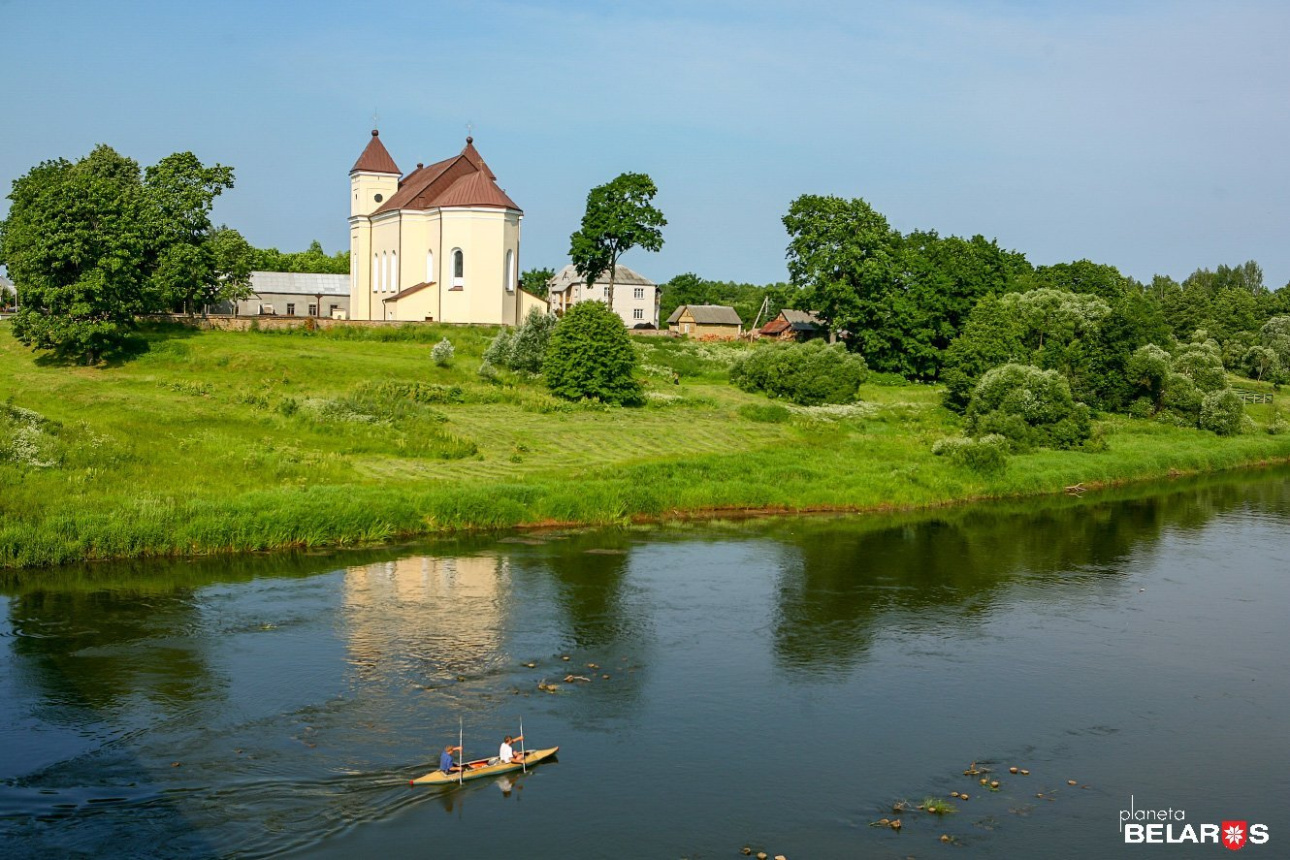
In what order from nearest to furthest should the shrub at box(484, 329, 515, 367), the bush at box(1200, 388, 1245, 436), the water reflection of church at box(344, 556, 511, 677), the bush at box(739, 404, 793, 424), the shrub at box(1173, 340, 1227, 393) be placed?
1. the water reflection of church at box(344, 556, 511, 677)
2. the bush at box(739, 404, 793, 424)
3. the shrub at box(484, 329, 515, 367)
4. the bush at box(1200, 388, 1245, 436)
5. the shrub at box(1173, 340, 1227, 393)

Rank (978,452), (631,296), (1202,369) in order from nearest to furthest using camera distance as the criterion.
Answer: (978,452) < (1202,369) < (631,296)

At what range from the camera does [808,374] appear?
64.9 m

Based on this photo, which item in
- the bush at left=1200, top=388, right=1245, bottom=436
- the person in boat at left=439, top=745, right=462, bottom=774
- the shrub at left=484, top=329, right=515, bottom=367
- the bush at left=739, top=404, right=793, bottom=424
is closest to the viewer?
the person in boat at left=439, top=745, right=462, bottom=774

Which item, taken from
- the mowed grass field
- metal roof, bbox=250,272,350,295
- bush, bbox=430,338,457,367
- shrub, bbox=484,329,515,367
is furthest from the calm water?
metal roof, bbox=250,272,350,295

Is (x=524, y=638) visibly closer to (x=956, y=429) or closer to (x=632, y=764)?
(x=632, y=764)

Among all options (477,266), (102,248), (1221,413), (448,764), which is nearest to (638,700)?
(448,764)

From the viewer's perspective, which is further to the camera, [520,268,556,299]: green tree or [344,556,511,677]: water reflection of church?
[520,268,556,299]: green tree

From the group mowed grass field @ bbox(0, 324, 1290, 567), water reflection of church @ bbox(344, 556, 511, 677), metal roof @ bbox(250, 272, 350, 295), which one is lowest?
water reflection of church @ bbox(344, 556, 511, 677)

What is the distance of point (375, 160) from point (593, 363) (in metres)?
37.8

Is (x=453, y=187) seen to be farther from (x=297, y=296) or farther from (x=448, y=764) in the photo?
(x=448, y=764)

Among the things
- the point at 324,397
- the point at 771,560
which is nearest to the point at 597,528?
the point at 771,560

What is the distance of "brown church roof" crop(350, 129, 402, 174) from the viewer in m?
87.3

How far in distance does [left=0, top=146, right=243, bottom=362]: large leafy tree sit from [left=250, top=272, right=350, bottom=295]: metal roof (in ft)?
94.6

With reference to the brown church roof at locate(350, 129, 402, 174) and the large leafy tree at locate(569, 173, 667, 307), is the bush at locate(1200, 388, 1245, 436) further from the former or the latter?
the brown church roof at locate(350, 129, 402, 174)
